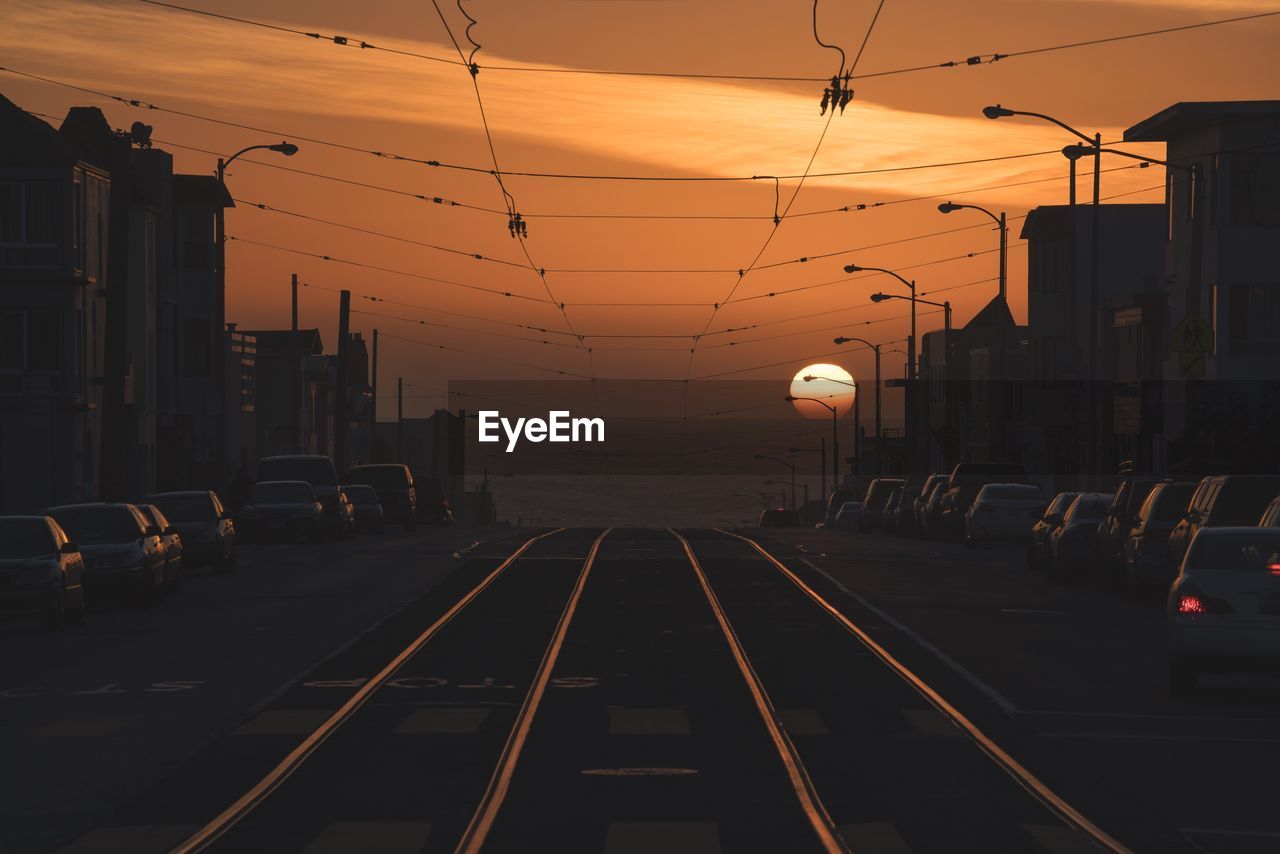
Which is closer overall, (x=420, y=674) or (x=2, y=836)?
(x=2, y=836)

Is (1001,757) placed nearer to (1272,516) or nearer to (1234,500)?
(1272,516)

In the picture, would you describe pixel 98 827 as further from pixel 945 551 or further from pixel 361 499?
pixel 361 499

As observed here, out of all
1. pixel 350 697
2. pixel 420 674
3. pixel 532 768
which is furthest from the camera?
pixel 420 674

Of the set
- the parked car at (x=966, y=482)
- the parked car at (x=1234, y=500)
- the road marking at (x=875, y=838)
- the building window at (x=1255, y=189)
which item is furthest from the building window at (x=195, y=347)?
the road marking at (x=875, y=838)

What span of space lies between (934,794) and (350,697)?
264 inches

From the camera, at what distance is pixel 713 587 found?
109ft

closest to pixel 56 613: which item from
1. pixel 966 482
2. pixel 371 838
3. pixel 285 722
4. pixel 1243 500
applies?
pixel 285 722

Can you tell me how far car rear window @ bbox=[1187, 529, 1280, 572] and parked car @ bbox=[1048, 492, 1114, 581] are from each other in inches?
651

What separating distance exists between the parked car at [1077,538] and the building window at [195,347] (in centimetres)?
4471

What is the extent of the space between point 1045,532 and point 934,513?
17.8 m

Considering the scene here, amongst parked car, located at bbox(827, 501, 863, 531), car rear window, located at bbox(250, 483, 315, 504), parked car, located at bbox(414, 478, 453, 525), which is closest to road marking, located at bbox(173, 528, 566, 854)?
car rear window, located at bbox(250, 483, 315, 504)

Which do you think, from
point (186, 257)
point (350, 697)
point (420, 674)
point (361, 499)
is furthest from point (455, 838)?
point (186, 257)

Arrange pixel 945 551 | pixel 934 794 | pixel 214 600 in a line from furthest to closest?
pixel 945 551, pixel 214 600, pixel 934 794

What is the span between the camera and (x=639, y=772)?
1288 centimetres
